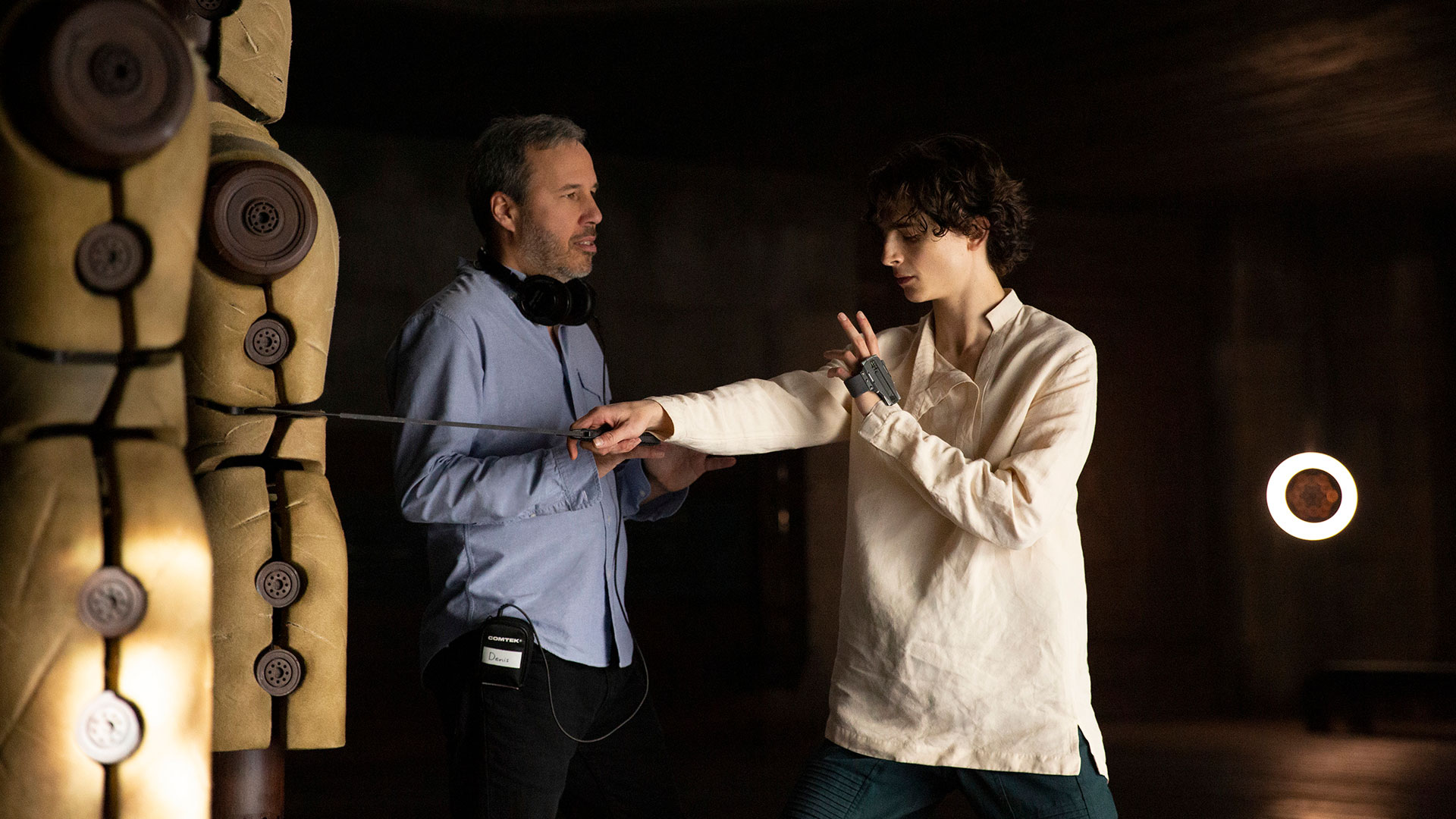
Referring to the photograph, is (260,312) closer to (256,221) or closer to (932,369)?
(256,221)

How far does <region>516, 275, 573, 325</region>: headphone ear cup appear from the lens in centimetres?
220

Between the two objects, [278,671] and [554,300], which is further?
[554,300]

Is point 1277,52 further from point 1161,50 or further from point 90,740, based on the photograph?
point 90,740

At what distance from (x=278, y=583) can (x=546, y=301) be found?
2.73 ft

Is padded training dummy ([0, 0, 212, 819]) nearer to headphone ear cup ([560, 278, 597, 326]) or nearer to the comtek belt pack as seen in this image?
the comtek belt pack

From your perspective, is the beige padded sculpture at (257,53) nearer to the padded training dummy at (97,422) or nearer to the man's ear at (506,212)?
the padded training dummy at (97,422)

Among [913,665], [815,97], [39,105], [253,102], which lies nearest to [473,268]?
[253,102]

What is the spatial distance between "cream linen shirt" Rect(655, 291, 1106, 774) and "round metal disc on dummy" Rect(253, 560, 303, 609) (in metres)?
0.84

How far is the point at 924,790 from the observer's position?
6.45 ft

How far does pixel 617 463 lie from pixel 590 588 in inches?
8.9

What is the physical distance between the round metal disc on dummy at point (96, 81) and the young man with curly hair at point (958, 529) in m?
0.97

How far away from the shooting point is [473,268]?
2.30m

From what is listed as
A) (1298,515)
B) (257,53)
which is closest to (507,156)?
(257,53)

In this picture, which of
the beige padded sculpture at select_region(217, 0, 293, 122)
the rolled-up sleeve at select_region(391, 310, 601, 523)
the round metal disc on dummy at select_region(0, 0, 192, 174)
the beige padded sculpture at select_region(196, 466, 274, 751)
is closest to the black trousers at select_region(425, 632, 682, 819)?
the rolled-up sleeve at select_region(391, 310, 601, 523)
